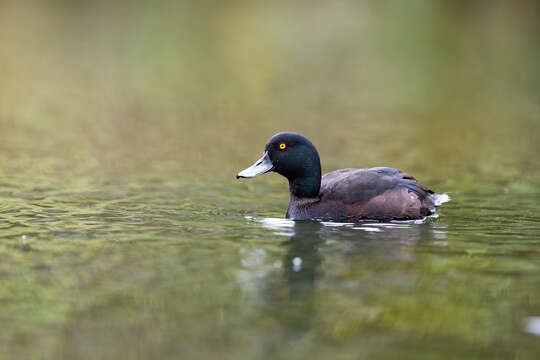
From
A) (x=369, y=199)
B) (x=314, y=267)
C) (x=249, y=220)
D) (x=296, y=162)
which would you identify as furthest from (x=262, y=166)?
(x=314, y=267)

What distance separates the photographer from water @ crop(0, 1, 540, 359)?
556cm

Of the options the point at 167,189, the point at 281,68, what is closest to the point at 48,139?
the point at 167,189

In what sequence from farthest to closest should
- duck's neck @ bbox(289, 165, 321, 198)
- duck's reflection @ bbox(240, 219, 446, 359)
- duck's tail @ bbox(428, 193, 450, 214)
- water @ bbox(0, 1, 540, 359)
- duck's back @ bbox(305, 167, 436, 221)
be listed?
duck's tail @ bbox(428, 193, 450, 214), duck's neck @ bbox(289, 165, 321, 198), duck's back @ bbox(305, 167, 436, 221), duck's reflection @ bbox(240, 219, 446, 359), water @ bbox(0, 1, 540, 359)

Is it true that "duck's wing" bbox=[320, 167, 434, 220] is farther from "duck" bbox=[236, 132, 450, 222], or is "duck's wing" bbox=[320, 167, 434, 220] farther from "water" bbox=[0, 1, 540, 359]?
"water" bbox=[0, 1, 540, 359]

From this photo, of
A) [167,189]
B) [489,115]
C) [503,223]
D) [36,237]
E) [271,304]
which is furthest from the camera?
[489,115]

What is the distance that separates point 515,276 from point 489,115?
13.5m

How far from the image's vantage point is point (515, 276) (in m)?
6.94

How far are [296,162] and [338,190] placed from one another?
62 centimetres

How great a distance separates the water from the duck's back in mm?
257

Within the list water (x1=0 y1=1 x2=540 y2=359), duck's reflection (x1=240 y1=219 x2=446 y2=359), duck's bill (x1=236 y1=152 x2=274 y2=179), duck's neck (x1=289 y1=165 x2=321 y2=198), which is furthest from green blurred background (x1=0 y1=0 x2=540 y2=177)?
duck's reflection (x1=240 y1=219 x2=446 y2=359)

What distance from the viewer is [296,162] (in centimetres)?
969

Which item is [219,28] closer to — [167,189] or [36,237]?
[167,189]

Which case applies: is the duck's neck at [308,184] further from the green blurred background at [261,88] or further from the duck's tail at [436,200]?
the green blurred background at [261,88]

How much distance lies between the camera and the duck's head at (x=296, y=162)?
966 cm
